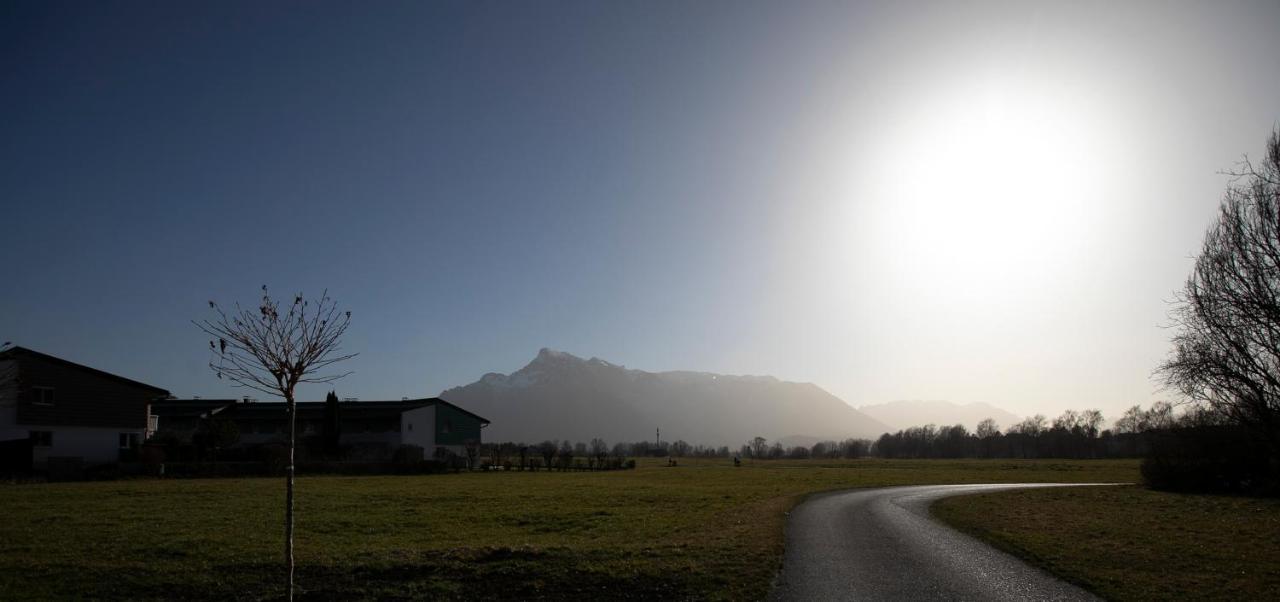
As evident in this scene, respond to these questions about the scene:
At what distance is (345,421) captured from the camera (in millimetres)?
76750

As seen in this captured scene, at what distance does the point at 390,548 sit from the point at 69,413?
164 ft

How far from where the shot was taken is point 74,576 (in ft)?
45.9

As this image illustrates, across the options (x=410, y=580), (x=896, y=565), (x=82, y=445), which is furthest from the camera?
(x=82, y=445)

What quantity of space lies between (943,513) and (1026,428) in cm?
18381

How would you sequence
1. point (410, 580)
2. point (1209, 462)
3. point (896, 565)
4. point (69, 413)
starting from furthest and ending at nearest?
point (69, 413), point (1209, 462), point (896, 565), point (410, 580)

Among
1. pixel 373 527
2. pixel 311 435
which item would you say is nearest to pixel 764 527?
pixel 373 527

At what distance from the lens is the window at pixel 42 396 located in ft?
160

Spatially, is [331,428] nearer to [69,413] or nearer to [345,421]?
A: [345,421]

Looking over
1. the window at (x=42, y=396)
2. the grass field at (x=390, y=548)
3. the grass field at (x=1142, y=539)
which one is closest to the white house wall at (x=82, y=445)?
the window at (x=42, y=396)

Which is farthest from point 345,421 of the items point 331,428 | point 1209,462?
point 1209,462

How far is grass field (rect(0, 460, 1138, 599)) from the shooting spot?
1344 cm

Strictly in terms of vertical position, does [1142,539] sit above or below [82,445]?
below

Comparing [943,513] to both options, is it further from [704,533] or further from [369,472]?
[369,472]

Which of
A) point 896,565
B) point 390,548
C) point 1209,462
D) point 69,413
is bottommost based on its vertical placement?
point 1209,462
